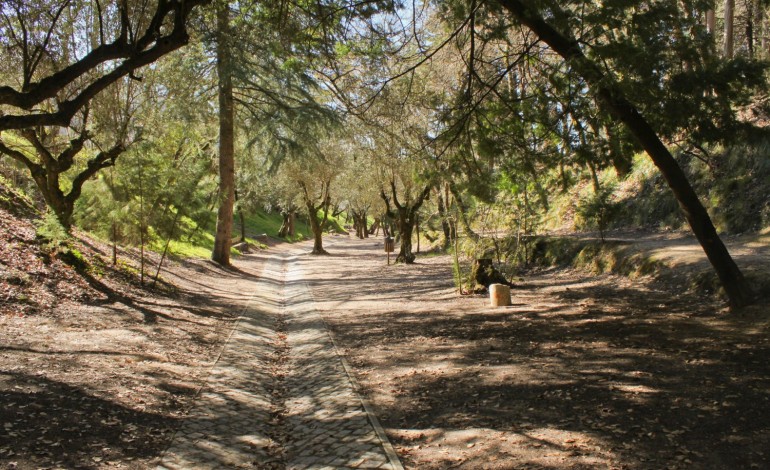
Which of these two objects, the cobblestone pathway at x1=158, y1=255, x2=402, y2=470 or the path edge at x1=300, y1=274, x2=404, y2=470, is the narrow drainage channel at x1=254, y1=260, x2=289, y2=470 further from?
the path edge at x1=300, y1=274, x2=404, y2=470

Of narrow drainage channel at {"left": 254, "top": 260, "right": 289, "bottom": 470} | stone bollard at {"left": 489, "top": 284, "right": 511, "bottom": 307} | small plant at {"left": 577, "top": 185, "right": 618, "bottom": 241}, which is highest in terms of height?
small plant at {"left": 577, "top": 185, "right": 618, "bottom": 241}

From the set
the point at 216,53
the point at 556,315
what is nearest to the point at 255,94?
the point at 216,53

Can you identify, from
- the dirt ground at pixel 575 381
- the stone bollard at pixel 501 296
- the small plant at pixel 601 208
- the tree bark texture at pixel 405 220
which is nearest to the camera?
the dirt ground at pixel 575 381

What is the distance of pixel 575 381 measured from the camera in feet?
22.4

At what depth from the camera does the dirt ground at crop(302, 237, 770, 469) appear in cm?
491

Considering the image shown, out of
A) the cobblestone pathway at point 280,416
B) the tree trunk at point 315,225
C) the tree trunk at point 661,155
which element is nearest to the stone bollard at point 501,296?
the cobblestone pathway at point 280,416

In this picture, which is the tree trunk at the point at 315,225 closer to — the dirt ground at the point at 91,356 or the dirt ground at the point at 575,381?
the dirt ground at the point at 91,356

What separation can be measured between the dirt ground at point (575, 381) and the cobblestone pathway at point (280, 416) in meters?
0.31

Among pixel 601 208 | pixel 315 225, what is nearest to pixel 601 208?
pixel 601 208

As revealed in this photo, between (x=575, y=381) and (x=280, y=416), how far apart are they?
3.39 meters

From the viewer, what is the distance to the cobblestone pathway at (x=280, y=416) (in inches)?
215

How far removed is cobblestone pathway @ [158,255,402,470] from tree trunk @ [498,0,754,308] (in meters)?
5.47

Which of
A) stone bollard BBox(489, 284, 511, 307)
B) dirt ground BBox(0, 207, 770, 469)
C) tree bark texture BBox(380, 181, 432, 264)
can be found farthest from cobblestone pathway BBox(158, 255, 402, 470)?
tree bark texture BBox(380, 181, 432, 264)

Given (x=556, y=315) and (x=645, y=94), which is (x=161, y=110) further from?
(x=645, y=94)
